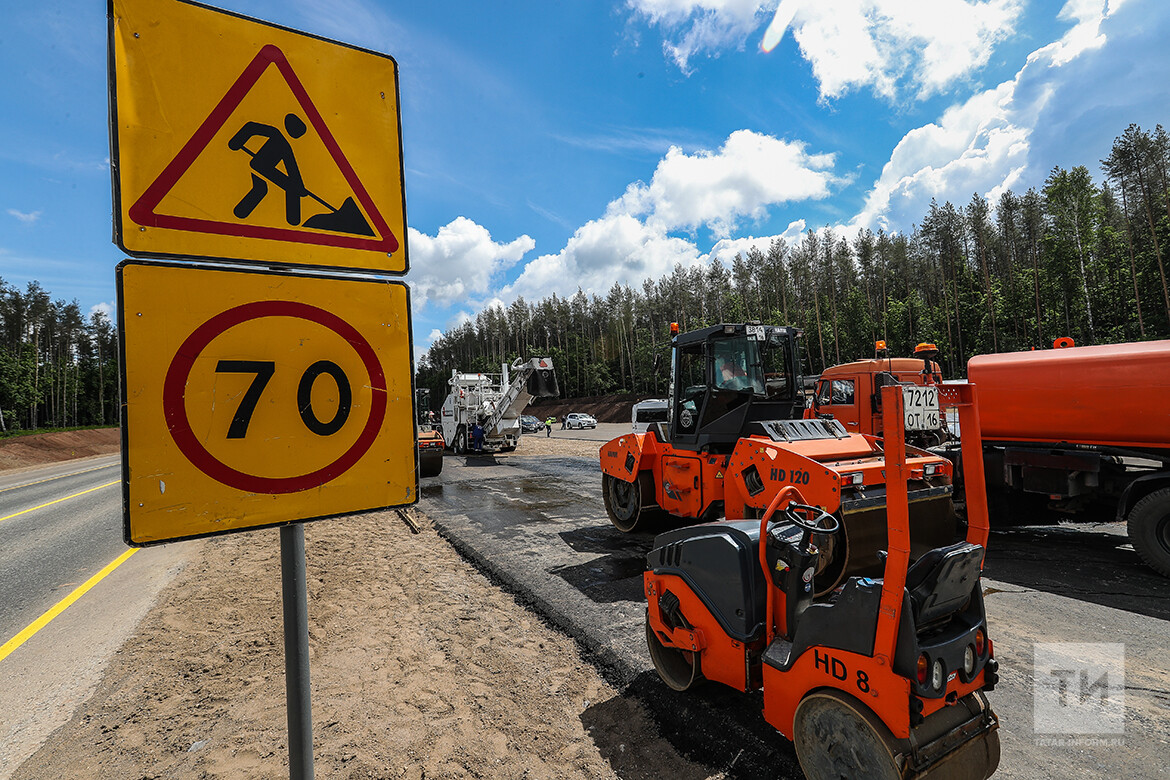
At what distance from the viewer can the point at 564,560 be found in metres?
6.73

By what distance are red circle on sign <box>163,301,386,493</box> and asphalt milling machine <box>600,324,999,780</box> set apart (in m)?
1.96

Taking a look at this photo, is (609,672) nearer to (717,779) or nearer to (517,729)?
(517,729)

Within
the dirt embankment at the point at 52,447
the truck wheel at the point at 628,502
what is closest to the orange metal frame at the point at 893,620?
the truck wheel at the point at 628,502

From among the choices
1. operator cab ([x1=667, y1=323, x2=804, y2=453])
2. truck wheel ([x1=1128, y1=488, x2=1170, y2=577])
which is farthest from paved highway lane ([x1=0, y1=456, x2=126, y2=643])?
truck wheel ([x1=1128, y1=488, x2=1170, y2=577])

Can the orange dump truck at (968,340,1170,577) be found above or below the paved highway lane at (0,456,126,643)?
above

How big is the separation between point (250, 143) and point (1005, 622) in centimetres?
635

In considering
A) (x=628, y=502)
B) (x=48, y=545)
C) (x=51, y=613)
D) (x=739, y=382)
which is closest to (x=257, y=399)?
(x=739, y=382)

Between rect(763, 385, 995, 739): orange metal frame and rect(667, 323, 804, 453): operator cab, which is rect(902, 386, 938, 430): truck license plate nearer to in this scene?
rect(667, 323, 804, 453): operator cab

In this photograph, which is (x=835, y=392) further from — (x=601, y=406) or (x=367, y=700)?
(x=601, y=406)

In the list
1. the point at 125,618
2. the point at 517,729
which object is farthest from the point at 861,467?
the point at 125,618

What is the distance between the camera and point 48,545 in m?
7.95

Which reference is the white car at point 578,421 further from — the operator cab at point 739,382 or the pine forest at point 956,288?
the operator cab at point 739,382

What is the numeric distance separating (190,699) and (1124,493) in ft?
31.3

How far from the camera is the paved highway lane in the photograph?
569 cm
